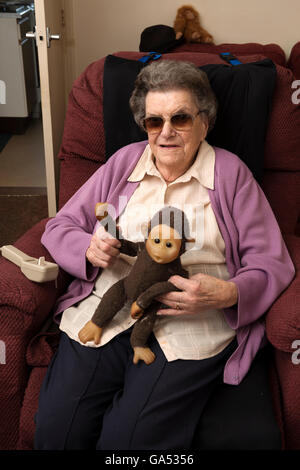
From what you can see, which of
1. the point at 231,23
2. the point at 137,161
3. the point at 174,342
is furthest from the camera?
the point at 231,23

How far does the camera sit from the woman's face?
1.23m

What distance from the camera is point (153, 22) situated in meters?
2.30

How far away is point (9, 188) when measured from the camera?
303cm

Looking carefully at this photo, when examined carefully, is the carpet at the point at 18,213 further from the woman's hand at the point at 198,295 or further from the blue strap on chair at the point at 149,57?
the woman's hand at the point at 198,295

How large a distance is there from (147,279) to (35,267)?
317mm

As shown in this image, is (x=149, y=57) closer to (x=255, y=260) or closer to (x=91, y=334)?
(x=255, y=260)

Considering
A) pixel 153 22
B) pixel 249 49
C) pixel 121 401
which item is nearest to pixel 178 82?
pixel 121 401

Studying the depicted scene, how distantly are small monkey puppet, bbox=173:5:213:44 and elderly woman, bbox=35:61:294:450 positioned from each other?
1057 millimetres

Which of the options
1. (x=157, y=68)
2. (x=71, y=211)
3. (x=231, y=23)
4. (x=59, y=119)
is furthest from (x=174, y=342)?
(x=231, y=23)

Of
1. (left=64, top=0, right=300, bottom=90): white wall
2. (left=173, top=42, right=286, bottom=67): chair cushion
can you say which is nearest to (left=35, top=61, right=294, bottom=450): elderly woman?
(left=173, top=42, right=286, bottom=67): chair cushion

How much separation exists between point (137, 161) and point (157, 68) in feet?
0.91

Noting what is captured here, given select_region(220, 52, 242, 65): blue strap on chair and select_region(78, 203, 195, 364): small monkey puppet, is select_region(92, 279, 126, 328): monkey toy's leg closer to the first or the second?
select_region(78, 203, 195, 364): small monkey puppet
